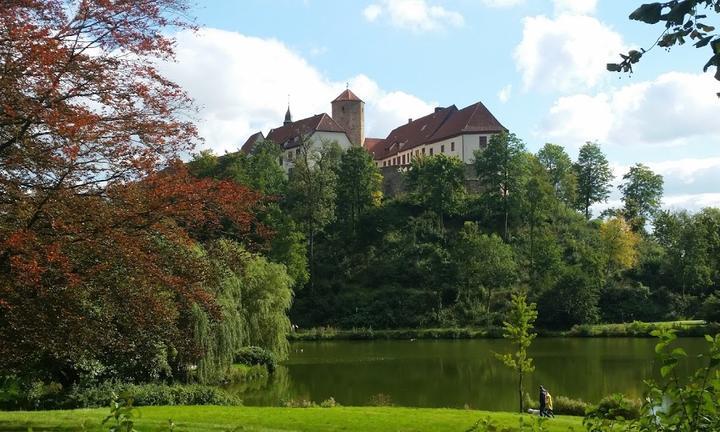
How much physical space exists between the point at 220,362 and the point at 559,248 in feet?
119

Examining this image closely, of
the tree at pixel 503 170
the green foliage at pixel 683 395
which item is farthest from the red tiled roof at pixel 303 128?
the green foliage at pixel 683 395

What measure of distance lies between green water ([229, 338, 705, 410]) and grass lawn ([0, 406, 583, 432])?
7064 millimetres

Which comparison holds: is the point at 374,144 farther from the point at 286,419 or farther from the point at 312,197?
the point at 286,419

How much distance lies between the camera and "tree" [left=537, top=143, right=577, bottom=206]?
213 ft

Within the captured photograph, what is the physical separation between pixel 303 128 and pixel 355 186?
1555 centimetres

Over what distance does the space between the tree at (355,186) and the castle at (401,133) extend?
Answer: 185 inches

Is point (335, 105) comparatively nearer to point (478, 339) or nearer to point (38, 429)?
point (478, 339)

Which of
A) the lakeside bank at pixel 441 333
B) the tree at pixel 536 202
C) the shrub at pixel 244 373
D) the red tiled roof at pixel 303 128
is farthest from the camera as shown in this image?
the red tiled roof at pixel 303 128

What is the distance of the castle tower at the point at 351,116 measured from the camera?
7581 cm

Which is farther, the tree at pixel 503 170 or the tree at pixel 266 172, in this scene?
the tree at pixel 503 170

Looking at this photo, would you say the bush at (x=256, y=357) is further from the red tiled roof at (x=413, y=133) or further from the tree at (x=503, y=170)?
the red tiled roof at (x=413, y=133)

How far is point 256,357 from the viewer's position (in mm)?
28750

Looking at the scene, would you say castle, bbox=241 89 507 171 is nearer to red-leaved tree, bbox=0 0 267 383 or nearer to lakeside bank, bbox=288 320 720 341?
lakeside bank, bbox=288 320 720 341

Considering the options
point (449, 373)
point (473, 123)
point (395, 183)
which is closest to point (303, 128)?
point (395, 183)
